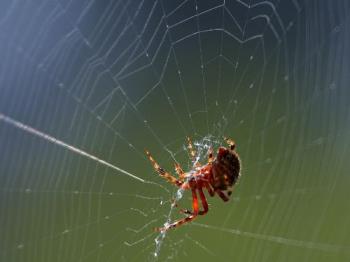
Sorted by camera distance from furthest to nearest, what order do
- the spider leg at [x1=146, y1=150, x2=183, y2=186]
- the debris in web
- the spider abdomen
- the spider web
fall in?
1. the spider web
2. the debris in web
3. the spider leg at [x1=146, y1=150, x2=183, y2=186]
4. the spider abdomen

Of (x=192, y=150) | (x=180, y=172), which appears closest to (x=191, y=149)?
(x=192, y=150)

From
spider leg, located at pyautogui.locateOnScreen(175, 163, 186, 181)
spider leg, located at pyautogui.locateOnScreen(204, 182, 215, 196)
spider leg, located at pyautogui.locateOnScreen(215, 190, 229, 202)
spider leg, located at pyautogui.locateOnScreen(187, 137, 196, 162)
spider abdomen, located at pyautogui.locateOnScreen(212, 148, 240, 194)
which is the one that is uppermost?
spider leg, located at pyautogui.locateOnScreen(187, 137, 196, 162)

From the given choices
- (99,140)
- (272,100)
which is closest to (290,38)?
(272,100)

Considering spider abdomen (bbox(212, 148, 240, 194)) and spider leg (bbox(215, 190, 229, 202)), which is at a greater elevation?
spider abdomen (bbox(212, 148, 240, 194))

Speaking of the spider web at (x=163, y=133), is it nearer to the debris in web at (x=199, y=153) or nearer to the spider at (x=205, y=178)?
the debris in web at (x=199, y=153)

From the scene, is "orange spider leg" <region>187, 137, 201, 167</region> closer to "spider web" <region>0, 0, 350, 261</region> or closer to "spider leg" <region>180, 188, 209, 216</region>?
"spider web" <region>0, 0, 350, 261</region>

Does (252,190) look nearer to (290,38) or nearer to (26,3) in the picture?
(290,38)

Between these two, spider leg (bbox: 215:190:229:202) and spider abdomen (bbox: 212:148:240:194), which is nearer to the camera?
spider abdomen (bbox: 212:148:240:194)

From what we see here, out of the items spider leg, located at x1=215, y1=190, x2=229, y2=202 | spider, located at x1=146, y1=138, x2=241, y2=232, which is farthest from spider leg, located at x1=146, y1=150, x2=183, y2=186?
spider leg, located at x1=215, y1=190, x2=229, y2=202
